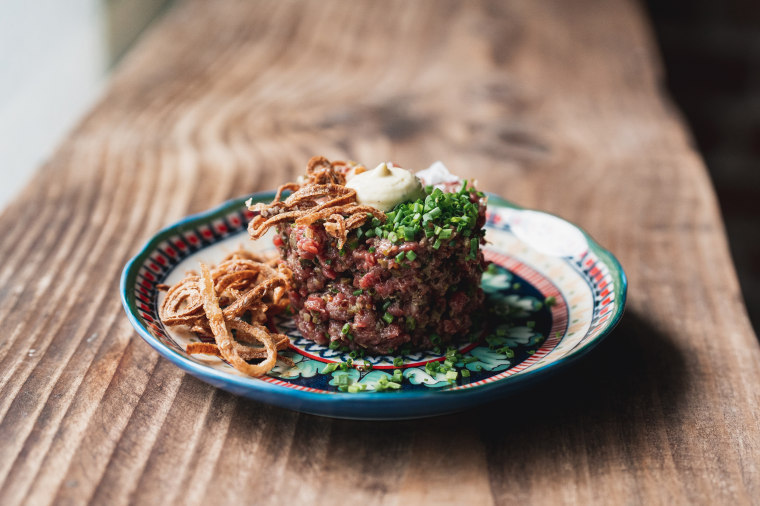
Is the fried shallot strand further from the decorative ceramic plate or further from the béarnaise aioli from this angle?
the béarnaise aioli

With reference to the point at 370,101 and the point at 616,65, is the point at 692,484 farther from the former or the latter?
the point at 616,65

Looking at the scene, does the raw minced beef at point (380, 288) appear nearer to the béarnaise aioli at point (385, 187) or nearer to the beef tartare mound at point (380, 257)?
the beef tartare mound at point (380, 257)

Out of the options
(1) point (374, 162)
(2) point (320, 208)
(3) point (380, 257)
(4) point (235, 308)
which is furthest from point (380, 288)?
(1) point (374, 162)

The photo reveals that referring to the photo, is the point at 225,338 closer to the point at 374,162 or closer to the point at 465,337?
the point at 465,337

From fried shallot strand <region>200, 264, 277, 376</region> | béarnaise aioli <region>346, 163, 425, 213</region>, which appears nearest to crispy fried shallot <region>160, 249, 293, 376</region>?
fried shallot strand <region>200, 264, 277, 376</region>

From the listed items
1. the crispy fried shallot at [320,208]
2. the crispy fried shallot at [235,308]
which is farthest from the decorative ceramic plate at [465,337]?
the crispy fried shallot at [320,208]

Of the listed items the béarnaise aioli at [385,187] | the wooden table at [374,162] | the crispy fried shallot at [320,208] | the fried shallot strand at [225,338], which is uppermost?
the crispy fried shallot at [320,208]

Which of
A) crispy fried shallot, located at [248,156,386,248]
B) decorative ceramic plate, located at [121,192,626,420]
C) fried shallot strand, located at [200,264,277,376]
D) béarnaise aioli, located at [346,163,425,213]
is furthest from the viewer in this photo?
béarnaise aioli, located at [346,163,425,213]
